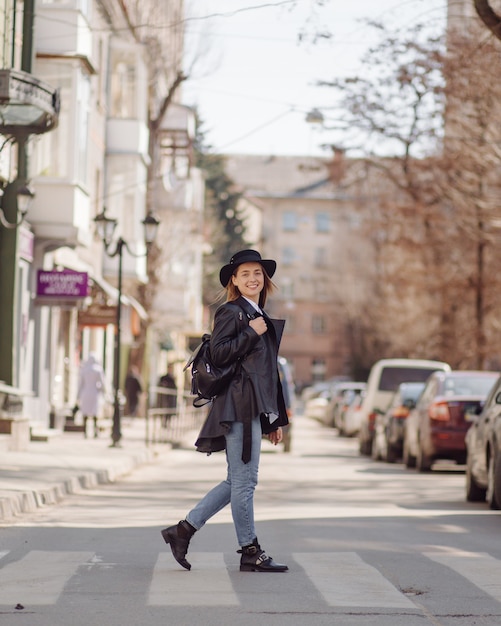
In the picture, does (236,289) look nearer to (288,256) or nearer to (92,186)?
(92,186)

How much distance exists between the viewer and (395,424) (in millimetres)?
26562

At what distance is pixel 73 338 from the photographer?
37750 mm

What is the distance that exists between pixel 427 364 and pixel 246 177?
10351cm

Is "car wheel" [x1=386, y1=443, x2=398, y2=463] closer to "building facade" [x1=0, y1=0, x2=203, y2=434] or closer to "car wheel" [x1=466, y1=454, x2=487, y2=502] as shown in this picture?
"building facade" [x1=0, y1=0, x2=203, y2=434]

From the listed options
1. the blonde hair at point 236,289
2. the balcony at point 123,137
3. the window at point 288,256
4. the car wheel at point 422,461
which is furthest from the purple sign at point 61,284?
the window at point 288,256

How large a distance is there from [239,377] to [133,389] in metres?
36.8

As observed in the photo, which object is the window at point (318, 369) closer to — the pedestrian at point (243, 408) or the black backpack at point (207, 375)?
the pedestrian at point (243, 408)

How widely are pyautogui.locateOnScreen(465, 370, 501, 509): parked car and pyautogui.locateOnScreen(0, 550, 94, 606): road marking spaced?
5.44 m

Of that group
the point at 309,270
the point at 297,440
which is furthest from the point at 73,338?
the point at 309,270

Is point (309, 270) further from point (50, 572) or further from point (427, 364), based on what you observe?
point (50, 572)

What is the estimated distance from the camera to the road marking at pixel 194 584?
7730 mm

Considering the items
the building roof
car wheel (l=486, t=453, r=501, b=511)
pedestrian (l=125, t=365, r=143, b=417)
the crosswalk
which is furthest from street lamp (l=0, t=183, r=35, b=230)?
the building roof

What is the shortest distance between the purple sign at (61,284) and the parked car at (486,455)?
13.5m

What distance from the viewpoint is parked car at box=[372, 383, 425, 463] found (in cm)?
2639
